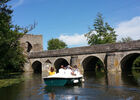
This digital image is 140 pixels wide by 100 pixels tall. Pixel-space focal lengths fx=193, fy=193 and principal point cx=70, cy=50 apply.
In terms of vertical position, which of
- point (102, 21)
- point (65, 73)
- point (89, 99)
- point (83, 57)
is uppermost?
Answer: point (102, 21)

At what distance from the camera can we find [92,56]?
30.6 meters

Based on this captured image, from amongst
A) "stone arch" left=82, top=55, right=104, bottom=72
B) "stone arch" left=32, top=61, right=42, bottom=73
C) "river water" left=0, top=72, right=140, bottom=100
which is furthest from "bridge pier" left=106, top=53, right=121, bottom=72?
"stone arch" left=32, top=61, right=42, bottom=73

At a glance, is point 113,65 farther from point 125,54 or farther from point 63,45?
point 63,45

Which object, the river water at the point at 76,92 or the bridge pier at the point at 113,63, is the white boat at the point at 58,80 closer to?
the river water at the point at 76,92

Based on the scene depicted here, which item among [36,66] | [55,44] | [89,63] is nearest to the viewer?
[89,63]

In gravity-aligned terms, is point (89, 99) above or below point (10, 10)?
below

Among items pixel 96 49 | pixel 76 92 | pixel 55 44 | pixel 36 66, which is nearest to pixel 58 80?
pixel 76 92

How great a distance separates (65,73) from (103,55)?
15476 mm

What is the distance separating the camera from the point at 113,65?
2662cm

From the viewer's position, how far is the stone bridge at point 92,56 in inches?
1042

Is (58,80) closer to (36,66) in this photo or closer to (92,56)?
(92,56)

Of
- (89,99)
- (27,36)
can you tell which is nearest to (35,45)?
(27,36)

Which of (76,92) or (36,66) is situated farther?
(36,66)

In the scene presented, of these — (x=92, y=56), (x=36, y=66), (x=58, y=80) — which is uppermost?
(x=92, y=56)
